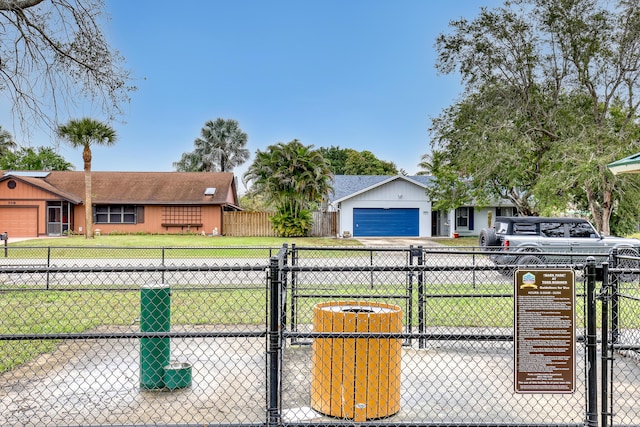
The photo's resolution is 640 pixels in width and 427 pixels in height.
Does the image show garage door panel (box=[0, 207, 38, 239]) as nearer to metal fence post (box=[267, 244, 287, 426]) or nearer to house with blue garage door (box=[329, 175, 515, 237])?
house with blue garage door (box=[329, 175, 515, 237])

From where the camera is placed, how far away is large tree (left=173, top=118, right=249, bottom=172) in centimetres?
4931

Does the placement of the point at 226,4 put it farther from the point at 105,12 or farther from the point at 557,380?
the point at 557,380

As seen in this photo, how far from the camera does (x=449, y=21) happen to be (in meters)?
22.7

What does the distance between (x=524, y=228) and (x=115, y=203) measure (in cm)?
2661

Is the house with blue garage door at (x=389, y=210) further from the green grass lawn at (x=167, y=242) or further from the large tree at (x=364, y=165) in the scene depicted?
the large tree at (x=364, y=165)

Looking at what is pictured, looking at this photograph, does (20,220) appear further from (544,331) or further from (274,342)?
(544,331)

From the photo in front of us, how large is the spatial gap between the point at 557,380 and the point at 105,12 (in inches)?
270

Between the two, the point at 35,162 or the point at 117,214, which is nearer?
the point at 117,214

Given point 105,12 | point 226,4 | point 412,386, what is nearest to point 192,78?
point 226,4

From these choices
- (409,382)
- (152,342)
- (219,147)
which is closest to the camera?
(152,342)

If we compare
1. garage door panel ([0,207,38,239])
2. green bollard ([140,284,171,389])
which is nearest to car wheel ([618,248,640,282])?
green bollard ([140,284,171,389])

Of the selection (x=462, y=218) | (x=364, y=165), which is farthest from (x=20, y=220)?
(x=364, y=165)

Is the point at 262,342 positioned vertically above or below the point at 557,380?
below

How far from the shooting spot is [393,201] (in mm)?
31109
